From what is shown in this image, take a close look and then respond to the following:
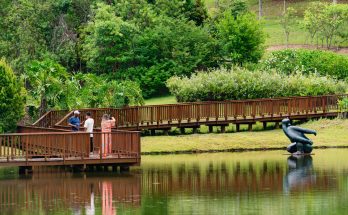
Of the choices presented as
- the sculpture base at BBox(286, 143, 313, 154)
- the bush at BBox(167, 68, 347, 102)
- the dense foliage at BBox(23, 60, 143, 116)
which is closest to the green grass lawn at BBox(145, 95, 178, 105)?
the bush at BBox(167, 68, 347, 102)

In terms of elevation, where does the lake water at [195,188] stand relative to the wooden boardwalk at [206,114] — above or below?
below

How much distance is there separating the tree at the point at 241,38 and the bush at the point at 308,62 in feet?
5.78

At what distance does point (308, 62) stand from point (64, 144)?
31319 millimetres

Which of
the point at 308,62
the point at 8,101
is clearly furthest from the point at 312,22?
the point at 8,101

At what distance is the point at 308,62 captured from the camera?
235 feet

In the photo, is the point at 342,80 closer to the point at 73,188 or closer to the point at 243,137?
the point at 243,137

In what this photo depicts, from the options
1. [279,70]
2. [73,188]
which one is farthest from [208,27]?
[73,188]

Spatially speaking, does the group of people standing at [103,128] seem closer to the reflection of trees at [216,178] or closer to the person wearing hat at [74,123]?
the person wearing hat at [74,123]

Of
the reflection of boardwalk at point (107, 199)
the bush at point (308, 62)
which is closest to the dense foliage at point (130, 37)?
the bush at point (308, 62)

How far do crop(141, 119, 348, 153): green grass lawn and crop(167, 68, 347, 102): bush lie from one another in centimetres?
520

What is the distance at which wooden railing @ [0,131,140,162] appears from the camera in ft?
141

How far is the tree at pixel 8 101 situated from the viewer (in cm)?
5325

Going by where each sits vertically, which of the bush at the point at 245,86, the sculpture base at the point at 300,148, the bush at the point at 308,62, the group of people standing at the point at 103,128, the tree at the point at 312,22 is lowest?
the sculpture base at the point at 300,148

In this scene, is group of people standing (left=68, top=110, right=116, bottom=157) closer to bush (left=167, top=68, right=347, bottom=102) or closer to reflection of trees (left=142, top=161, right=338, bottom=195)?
reflection of trees (left=142, top=161, right=338, bottom=195)
